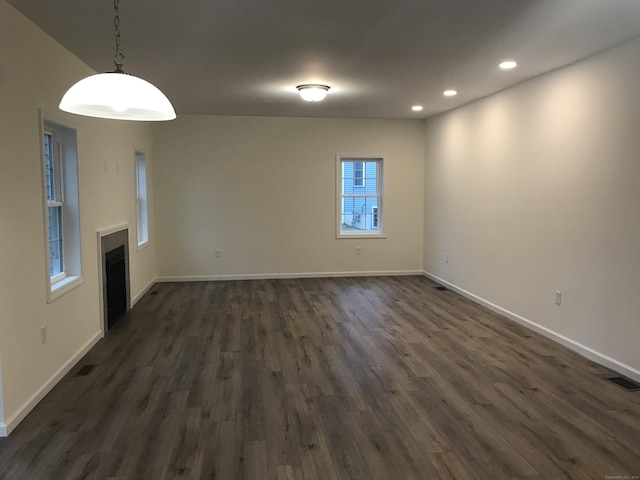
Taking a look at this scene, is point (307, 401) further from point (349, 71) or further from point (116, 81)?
point (349, 71)

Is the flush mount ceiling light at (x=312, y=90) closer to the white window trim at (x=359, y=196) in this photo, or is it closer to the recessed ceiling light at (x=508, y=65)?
the recessed ceiling light at (x=508, y=65)

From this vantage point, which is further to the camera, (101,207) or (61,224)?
(101,207)

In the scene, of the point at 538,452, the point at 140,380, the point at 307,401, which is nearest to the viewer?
the point at 538,452

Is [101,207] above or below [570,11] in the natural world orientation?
below

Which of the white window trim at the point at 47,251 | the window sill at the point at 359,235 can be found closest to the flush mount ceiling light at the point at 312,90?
the white window trim at the point at 47,251

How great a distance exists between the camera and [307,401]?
3.16 m

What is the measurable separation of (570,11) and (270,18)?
6.12ft

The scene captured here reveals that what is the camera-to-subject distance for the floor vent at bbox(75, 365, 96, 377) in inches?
143

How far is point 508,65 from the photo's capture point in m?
4.19

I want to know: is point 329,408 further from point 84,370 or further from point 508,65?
point 508,65

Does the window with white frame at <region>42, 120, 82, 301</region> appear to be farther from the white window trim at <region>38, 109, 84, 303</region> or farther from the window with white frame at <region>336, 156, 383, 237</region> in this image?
the window with white frame at <region>336, 156, 383, 237</region>

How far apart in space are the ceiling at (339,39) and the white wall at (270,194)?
197cm

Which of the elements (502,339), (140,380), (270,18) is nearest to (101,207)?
(140,380)

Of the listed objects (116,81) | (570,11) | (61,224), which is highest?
(570,11)
